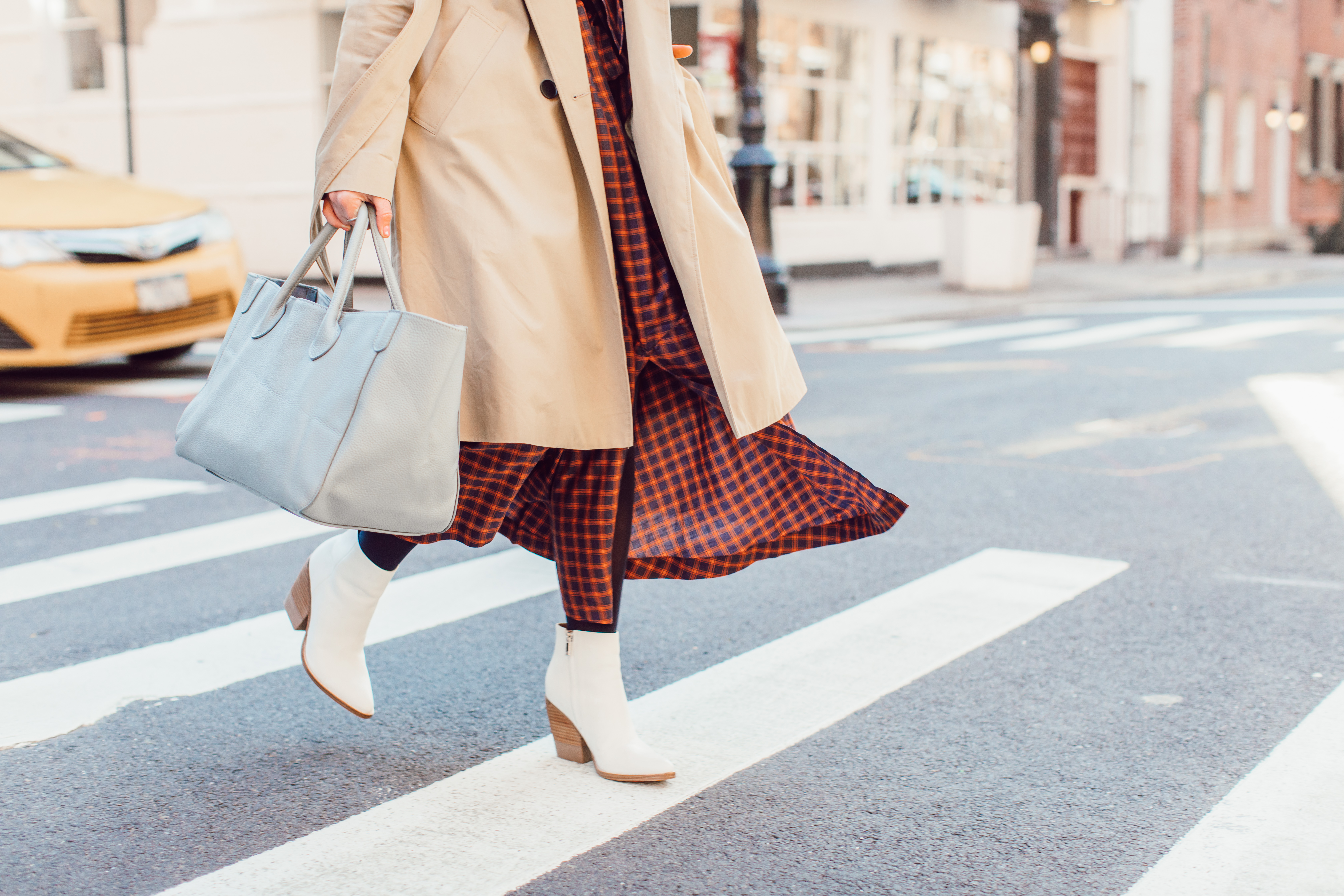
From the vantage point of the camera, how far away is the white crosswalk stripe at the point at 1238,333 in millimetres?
11516

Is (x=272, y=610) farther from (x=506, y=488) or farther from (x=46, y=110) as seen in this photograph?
(x=46, y=110)

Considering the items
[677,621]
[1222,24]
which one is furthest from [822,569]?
[1222,24]

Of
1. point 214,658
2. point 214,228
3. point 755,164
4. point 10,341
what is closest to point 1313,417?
point 214,658

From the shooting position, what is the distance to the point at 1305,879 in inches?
90.7

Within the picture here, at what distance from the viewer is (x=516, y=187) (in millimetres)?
2490

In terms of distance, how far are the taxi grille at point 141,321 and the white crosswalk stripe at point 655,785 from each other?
5486mm

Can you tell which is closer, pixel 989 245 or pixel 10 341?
pixel 10 341

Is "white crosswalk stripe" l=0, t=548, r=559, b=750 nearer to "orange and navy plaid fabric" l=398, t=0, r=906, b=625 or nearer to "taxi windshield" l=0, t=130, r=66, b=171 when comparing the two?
"orange and navy plaid fabric" l=398, t=0, r=906, b=625

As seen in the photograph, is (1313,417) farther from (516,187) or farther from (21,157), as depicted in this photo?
(21,157)

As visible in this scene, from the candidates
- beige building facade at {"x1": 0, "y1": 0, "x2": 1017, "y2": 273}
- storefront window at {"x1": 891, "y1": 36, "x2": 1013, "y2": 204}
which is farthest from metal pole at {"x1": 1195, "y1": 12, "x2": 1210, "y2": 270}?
beige building facade at {"x1": 0, "y1": 0, "x2": 1017, "y2": 273}

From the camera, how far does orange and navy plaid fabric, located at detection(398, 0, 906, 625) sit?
2.59m

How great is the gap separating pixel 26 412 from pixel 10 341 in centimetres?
42

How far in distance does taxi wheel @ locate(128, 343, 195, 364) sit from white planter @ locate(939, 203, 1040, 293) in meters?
10.7

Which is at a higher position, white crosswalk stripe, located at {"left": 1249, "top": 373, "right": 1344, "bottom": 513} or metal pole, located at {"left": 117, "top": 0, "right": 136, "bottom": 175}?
metal pole, located at {"left": 117, "top": 0, "right": 136, "bottom": 175}
